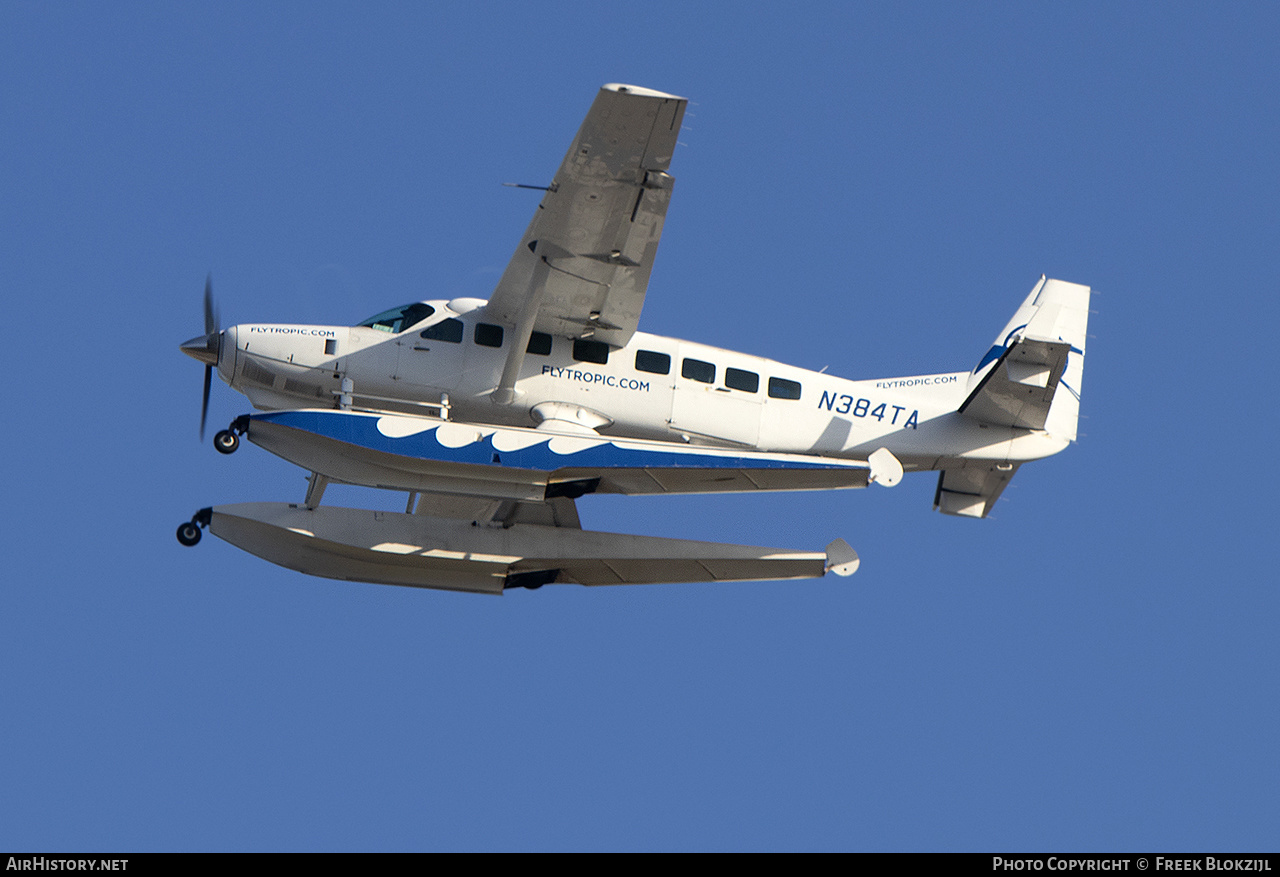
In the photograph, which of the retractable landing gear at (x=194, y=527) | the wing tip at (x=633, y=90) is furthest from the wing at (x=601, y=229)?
the retractable landing gear at (x=194, y=527)

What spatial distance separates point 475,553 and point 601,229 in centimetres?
437

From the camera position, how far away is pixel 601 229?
1706 cm

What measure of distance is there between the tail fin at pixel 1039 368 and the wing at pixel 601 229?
180 inches

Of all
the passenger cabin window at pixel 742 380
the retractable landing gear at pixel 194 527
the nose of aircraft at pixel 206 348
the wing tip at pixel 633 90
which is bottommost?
the retractable landing gear at pixel 194 527

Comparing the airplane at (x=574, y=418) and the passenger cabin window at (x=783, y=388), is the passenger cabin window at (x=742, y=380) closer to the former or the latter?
the airplane at (x=574, y=418)

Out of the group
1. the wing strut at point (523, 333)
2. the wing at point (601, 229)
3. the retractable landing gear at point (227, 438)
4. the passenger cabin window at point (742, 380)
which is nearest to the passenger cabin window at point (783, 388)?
the passenger cabin window at point (742, 380)

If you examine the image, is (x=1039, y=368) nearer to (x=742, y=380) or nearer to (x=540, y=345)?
(x=742, y=380)

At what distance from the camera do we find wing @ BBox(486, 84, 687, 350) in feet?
51.9

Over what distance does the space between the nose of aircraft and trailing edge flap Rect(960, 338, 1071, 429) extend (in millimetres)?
9356

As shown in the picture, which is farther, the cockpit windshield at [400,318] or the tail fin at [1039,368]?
the cockpit windshield at [400,318]

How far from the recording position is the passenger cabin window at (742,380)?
18609mm

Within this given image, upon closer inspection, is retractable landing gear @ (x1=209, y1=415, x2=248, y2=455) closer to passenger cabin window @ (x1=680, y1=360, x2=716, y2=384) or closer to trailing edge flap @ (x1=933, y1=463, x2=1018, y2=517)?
passenger cabin window @ (x1=680, y1=360, x2=716, y2=384)

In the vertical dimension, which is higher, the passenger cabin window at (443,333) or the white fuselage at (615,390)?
the passenger cabin window at (443,333)

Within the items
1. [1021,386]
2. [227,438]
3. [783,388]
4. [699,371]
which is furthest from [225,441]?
[1021,386]
